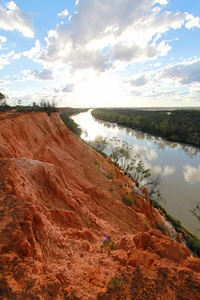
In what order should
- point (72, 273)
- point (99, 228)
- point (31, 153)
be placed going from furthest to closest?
point (31, 153)
point (99, 228)
point (72, 273)

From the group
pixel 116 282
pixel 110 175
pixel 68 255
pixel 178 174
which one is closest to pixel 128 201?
pixel 110 175

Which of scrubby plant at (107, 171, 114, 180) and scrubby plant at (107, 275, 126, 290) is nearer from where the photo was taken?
scrubby plant at (107, 275, 126, 290)

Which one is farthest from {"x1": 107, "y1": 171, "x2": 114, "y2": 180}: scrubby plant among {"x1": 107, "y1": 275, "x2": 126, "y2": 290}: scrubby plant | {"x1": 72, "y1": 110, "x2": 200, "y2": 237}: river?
{"x1": 107, "y1": 275, "x2": 126, "y2": 290}: scrubby plant

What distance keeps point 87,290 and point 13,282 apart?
61.5 inches

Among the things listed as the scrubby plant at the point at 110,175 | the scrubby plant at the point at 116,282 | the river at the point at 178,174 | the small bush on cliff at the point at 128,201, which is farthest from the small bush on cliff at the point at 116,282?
the river at the point at 178,174

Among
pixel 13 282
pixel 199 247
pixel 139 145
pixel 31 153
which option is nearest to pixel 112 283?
pixel 13 282

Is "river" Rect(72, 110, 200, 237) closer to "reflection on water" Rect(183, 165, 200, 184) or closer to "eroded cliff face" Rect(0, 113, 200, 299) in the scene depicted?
"reflection on water" Rect(183, 165, 200, 184)

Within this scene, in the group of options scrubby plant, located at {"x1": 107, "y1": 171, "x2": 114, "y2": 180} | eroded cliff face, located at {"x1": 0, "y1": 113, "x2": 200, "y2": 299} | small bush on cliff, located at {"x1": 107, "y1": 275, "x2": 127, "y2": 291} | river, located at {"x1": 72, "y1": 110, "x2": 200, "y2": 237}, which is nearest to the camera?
eroded cliff face, located at {"x1": 0, "y1": 113, "x2": 200, "y2": 299}

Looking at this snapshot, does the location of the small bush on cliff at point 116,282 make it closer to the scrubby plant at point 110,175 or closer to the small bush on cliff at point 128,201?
the small bush on cliff at point 128,201

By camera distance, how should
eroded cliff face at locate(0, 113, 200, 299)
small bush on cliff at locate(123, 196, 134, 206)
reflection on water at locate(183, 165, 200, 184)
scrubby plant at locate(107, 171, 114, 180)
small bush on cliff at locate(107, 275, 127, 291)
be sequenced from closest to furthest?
eroded cliff face at locate(0, 113, 200, 299)
small bush on cliff at locate(107, 275, 127, 291)
small bush on cliff at locate(123, 196, 134, 206)
scrubby plant at locate(107, 171, 114, 180)
reflection on water at locate(183, 165, 200, 184)

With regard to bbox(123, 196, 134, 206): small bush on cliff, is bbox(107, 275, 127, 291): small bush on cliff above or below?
above

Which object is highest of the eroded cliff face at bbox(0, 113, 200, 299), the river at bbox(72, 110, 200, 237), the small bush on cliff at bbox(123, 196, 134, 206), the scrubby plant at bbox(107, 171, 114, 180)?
the eroded cliff face at bbox(0, 113, 200, 299)

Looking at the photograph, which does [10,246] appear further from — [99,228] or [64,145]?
[64,145]

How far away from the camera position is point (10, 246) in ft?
12.2
